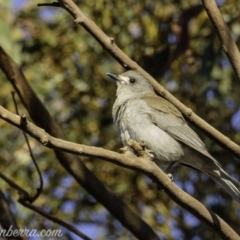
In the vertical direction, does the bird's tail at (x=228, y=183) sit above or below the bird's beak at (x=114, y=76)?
below

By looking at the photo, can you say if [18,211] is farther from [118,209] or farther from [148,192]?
[118,209]

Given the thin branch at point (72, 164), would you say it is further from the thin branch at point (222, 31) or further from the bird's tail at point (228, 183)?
the thin branch at point (222, 31)

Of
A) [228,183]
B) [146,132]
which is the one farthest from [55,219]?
[228,183]

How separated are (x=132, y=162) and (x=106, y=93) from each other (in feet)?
8.95

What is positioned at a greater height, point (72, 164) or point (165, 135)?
point (165, 135)

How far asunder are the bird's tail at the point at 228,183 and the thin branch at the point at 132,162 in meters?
1.15

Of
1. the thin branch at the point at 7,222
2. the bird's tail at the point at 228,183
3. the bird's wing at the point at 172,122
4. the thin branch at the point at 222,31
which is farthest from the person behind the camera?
the bird's wing at the point at 172,122

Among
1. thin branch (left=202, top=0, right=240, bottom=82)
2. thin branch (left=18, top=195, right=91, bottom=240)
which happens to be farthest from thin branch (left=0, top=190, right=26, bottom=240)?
thin branch (left=202, top=0, right=240, bottom=82)

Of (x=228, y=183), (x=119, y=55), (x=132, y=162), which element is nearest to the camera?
(x=132, y=162)

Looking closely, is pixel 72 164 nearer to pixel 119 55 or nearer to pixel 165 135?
pixel 165 135

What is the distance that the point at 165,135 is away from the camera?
16.2 ft

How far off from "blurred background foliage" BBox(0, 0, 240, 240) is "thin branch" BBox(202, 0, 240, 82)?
1.90 meters

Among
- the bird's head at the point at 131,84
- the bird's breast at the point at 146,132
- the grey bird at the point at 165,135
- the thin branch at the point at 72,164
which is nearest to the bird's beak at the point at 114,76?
the bird's head at the point at 131,84

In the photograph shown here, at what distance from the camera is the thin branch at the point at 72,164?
446cm
